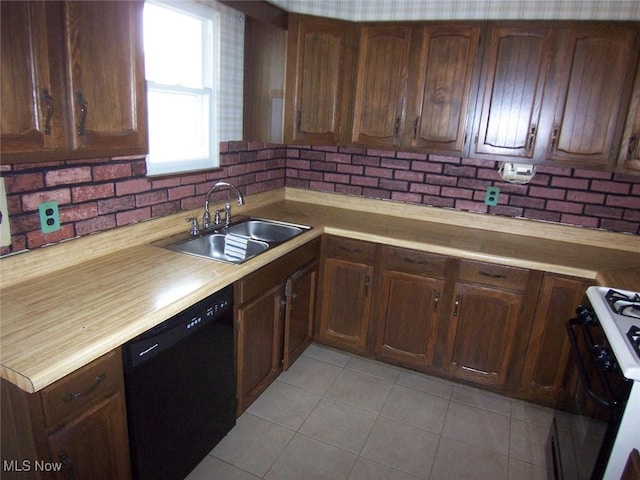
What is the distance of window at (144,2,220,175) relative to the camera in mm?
2098

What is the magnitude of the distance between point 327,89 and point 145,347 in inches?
72.7

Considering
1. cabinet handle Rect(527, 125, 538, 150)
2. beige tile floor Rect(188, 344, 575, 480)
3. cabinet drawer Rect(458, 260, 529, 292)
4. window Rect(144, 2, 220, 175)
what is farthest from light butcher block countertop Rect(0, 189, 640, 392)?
beige tile floor Rect(188, 344, 575, 480)

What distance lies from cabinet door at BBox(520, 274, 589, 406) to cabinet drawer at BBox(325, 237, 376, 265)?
0.93m

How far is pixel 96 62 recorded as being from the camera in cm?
139

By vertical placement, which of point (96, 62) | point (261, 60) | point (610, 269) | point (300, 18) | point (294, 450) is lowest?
point (294, 450)

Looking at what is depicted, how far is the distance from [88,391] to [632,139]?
2.57 m

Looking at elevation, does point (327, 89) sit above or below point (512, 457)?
above

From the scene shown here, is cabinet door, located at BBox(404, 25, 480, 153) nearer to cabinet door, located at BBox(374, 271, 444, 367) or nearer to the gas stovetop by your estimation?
cabinet door, located at BBox(374, 271, 444, 367)

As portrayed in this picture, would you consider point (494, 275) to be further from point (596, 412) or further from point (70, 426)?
point (70, 426)

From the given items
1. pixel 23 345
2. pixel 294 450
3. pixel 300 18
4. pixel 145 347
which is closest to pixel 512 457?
pixel 294 450

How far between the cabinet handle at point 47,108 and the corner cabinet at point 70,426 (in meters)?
0.68

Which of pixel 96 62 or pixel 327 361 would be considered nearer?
pixel 96 62

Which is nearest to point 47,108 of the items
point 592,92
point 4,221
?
point 4,221

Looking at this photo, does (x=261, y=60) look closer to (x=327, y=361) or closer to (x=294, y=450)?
(x=327, y=361)
